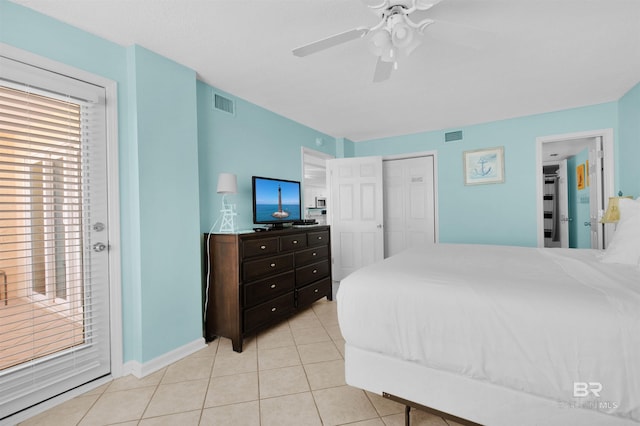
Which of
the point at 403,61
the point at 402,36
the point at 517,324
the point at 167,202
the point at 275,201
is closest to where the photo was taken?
the point at 517,324

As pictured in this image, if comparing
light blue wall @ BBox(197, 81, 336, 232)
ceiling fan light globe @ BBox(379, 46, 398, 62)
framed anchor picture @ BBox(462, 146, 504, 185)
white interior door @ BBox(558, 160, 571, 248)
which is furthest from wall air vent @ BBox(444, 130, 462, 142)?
ceiling fan light globe @ BBox(379, 46, 398, 62)

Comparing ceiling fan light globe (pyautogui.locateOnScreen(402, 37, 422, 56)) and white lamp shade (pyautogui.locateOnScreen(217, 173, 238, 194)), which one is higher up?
ceiling fan light globe (pyautogui.locateOnScreen(402, 37, 422, 56))

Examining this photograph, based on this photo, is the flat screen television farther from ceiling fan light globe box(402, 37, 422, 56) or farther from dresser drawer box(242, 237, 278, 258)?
ceiling fan light globe box(402, 37, 422, 56)

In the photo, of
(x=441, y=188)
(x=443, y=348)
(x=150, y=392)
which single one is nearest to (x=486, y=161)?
(x=441, y=188)

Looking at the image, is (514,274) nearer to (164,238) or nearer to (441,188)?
(164,238)

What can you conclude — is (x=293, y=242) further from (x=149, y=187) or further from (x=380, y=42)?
(x=380, y=42)

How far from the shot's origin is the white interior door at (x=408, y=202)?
4754 mm

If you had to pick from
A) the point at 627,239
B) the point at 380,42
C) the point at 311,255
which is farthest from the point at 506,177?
the point at 380,42

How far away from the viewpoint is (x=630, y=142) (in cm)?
321

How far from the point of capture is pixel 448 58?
243 centimetres

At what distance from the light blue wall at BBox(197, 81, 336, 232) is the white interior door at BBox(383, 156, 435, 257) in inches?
72.4

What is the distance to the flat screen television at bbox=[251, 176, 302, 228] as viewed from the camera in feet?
10.1

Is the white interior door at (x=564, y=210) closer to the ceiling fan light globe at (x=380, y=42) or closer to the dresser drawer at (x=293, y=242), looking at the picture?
the dresser drawer at (x=293, y=242)

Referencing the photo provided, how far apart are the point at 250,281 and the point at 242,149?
147 centimetres
